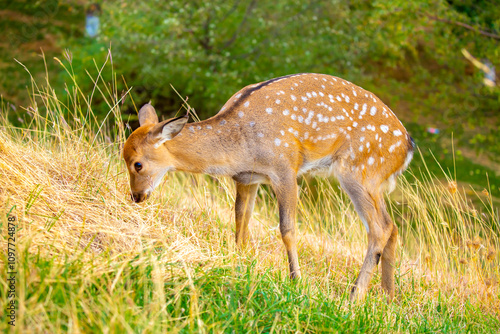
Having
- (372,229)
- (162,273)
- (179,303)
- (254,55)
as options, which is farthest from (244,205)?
(254,55)

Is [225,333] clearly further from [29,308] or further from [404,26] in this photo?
[404,26]

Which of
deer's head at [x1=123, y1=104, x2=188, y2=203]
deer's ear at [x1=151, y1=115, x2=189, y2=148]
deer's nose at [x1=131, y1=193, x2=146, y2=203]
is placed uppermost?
deer's ear at [x1=151, y1=115, x2=189, y2=148]

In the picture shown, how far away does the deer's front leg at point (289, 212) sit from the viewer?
15.2ft

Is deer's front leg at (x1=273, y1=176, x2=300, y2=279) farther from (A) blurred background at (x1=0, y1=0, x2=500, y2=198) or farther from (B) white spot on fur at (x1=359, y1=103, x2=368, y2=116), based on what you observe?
(A) blurred background at (x1=0, y1=0, x2=500, y2=198)

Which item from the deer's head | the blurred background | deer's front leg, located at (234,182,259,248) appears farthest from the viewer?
the blurred background

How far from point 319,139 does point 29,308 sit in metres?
2.86

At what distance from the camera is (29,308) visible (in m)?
2.76

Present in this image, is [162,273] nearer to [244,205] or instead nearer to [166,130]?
[166,130]

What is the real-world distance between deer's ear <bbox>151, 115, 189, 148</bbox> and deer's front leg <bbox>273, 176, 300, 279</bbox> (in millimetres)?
949

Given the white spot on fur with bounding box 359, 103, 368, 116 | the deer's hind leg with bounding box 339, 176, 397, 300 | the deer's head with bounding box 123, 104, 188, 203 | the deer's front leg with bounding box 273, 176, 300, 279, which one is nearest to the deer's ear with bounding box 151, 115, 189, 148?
the deer's head with bounding box 123, 104, 188, 203

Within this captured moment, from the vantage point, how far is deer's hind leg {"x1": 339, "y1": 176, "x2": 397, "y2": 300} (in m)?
4.86

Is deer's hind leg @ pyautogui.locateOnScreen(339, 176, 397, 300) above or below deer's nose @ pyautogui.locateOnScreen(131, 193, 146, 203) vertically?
below

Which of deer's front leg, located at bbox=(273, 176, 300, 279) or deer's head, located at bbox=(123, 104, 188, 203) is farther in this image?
deer's front leg, located at bbox=(273, 176, 300, 279)

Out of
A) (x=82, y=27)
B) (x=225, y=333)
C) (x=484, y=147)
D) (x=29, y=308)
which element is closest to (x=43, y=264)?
(x=29, y=308)
